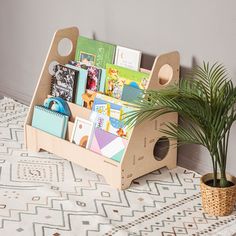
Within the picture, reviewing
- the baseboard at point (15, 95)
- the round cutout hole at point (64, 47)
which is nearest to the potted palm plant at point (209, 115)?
the round cutout hole at point (64, 47)

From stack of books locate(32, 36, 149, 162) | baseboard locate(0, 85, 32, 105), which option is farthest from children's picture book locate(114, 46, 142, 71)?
baseboard locate(0, 85, 32, 105)

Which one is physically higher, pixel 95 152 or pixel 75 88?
pixel 75 88

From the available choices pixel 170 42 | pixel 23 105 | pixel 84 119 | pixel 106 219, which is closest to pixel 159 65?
pixel 170 42

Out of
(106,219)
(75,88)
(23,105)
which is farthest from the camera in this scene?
(23,105)

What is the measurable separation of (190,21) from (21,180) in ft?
3.10

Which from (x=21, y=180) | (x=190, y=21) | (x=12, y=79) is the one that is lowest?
(x=21, y=180)

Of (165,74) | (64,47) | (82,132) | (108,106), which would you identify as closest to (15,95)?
(64,47)

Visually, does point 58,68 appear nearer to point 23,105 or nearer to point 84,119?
point 84,119

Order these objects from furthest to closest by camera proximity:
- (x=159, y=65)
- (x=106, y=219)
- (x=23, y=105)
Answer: (x=23, y=105)
(x=159, y=65)
(x=106, y=219)

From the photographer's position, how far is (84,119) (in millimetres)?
2623

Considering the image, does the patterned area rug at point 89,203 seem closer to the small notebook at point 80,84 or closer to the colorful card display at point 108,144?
the colorful card display at point 108,144

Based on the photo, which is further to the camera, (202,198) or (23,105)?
(23,105)

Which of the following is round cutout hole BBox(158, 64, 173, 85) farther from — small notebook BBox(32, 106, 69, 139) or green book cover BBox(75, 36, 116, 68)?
small notebook BBox(32, 106, 69, 139)

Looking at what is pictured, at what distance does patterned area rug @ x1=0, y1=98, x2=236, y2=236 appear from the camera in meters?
2.20
